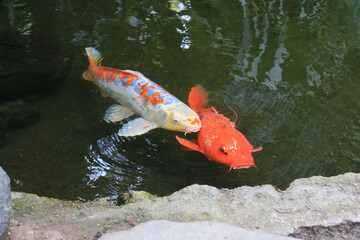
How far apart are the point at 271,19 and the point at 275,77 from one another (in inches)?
70.6

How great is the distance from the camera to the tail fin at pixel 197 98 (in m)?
4.14

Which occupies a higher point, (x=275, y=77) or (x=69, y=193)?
(x=275, y=77)

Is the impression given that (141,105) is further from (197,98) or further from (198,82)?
(198,82)

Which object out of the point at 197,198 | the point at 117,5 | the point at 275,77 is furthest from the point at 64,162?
the point at 117,5

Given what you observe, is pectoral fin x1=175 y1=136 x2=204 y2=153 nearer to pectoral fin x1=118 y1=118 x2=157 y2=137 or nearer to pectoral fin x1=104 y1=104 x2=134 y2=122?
pectoral fin x1=118 y1=118 x2=157 y2=137

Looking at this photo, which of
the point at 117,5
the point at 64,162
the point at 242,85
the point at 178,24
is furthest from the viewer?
the point at 117,5

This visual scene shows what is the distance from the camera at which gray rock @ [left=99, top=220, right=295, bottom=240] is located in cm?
227

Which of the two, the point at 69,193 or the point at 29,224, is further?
the point at 69,193

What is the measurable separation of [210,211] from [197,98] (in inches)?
71.8

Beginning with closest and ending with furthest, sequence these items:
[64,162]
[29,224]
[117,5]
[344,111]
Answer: [29,224] < [64,162] < [344,111] < [117,5]

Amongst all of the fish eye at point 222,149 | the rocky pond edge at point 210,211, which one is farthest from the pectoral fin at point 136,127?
the rocky pond edge at point 210,211

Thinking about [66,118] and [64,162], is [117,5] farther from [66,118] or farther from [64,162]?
[64,162]

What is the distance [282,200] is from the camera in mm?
2809

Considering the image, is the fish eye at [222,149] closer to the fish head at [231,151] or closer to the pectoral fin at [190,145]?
the fish head at [231,151]
